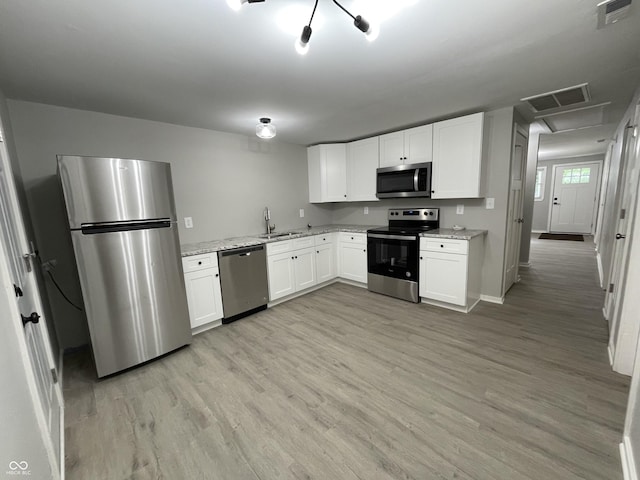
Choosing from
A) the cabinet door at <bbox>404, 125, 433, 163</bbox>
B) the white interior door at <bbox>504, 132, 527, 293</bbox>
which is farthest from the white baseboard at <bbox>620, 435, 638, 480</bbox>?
the cabinet door at <bbox>404, 125, 433, 163</bbox>

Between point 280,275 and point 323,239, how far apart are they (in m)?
0.94

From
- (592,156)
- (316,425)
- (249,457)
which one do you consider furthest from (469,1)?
(592,156)

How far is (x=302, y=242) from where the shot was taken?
12.2 feet

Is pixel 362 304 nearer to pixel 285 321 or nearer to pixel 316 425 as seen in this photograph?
pixel 285 321

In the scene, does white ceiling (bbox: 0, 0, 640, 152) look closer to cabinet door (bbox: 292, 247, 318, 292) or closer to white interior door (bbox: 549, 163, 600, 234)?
cabinet door (bbox: 292, 247, 318, 292)

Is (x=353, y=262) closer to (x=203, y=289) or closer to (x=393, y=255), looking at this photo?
(x=393, y=255)

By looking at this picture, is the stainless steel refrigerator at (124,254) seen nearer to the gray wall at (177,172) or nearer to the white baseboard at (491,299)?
the gray wall at (177,172)

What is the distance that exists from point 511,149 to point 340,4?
273 cm

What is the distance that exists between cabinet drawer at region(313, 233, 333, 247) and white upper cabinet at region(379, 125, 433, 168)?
131cm

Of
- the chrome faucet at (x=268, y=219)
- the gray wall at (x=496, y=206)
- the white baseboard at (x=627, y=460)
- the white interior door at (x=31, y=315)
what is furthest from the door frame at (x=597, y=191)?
the white interior door at (x=31, y=315)

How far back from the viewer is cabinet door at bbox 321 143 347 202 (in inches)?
167

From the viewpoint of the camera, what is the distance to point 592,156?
7.43 metres

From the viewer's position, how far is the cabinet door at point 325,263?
3.97 metres

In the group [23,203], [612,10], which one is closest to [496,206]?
[612,10]
